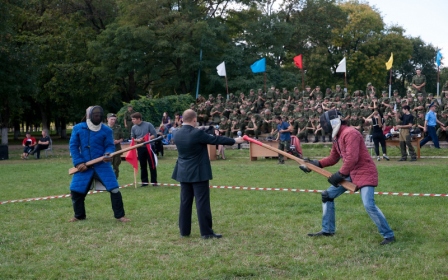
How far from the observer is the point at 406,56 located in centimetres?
5712

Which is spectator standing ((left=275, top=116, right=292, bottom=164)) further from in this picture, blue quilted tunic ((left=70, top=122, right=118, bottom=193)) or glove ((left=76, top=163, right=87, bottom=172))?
glove ((left=76, top=163, right=87, bottom=172))

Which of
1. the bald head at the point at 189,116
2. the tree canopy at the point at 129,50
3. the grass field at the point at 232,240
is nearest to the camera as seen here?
the grass field at the point at 232,240

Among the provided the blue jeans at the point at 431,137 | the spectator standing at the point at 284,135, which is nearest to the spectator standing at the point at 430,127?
the blue jeans at the point at 431,137

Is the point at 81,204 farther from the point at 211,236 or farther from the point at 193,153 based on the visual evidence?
the point at 211,236

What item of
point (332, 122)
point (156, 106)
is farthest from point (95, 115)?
point (156, 106)

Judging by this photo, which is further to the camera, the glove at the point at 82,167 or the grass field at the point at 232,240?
the glove at the point at 82,167

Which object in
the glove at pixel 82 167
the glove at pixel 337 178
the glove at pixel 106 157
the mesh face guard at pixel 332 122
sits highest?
the mesh face guard at pixel 332 122

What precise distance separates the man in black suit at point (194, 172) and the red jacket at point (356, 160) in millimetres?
1630

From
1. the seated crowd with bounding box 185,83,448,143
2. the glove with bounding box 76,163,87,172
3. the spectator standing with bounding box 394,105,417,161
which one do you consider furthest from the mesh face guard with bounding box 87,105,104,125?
the seated crowd with bounding box 185,83,448,143

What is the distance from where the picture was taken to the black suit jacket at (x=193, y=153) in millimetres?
8219

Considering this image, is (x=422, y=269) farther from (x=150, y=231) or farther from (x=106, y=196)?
(x=106, y=196)

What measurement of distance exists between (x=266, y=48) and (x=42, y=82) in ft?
59.2

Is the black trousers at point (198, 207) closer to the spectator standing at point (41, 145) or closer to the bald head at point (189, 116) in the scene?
the bald head at point (189, 116)

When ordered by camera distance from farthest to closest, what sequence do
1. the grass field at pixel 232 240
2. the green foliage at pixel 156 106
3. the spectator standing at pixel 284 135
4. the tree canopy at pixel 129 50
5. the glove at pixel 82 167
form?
the tree canopy at pixel 129 50
the green foliage at pixel 156 106
the spectator standing at pixel 284 135
the glove at pixel 82 167
the grass field at pixel 232 240
